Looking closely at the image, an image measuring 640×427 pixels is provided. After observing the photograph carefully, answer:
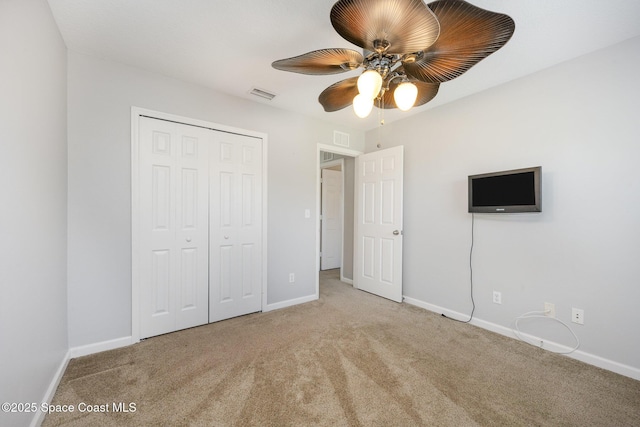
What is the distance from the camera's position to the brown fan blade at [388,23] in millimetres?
1055

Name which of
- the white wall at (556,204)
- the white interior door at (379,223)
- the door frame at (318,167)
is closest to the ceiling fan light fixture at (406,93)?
the white wall at (556,204)

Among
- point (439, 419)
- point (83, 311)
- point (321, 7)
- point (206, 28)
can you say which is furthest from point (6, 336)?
point (321, 7)

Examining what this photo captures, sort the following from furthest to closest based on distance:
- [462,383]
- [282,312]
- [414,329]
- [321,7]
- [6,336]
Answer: [282,312] < [414,329] < [462,383] < [321,7] < [6,336]

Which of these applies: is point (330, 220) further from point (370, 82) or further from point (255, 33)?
point (370, 82)

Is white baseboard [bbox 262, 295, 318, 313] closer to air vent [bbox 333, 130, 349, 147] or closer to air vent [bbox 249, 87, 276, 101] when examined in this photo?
air vent [bbox 333, 130, 349, 147]

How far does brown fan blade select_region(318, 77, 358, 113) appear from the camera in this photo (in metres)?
1.73

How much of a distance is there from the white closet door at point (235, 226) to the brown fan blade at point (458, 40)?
1.99 meters

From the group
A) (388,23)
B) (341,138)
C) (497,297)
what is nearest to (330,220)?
(341,138)

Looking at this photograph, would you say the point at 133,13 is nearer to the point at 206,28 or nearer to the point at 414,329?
the point at 206,28

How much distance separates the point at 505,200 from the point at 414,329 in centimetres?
151

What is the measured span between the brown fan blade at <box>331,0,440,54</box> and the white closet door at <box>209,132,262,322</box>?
1.97 m

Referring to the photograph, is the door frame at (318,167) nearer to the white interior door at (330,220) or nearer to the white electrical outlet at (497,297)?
the white interior door at (330,220)

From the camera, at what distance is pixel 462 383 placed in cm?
183

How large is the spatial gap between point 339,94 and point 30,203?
1.90 m
